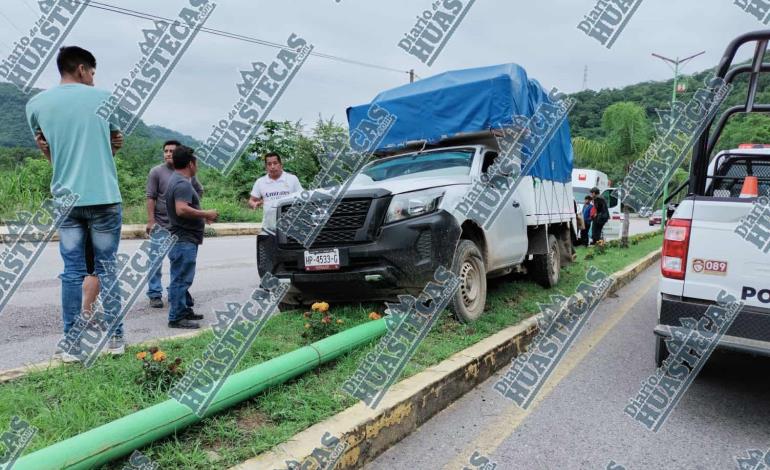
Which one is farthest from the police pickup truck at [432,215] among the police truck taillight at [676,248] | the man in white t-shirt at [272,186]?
the police truck taillight at [676,248]

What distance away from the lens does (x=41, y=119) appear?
3.02 metres

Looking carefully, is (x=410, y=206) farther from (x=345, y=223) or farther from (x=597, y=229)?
(x=597, y=229)

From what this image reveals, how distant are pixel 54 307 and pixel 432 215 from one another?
3896 mm

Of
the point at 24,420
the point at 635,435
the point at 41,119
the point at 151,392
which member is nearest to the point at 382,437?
the point at 151,392

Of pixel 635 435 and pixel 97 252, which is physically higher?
pixel 97 252

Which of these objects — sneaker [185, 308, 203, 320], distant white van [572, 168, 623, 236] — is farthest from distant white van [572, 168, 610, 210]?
sneaker [185, 308, 203, 320]

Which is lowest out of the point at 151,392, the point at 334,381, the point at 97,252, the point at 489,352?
the point at 489,352

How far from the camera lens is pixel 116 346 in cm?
319

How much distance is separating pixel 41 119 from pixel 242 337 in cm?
186

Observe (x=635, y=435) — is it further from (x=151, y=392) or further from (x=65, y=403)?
(x=65, y=403)

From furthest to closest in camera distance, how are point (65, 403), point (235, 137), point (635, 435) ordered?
point (235, 137) < point (635, 435) < point (65, 403)

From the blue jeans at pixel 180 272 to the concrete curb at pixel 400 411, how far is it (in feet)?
7.37

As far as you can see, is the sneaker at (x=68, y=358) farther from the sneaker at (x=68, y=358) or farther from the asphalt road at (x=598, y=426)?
the asphalt road at (x=598, y=426)

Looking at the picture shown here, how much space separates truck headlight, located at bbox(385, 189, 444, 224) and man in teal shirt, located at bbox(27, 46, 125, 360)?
1.93 metres
